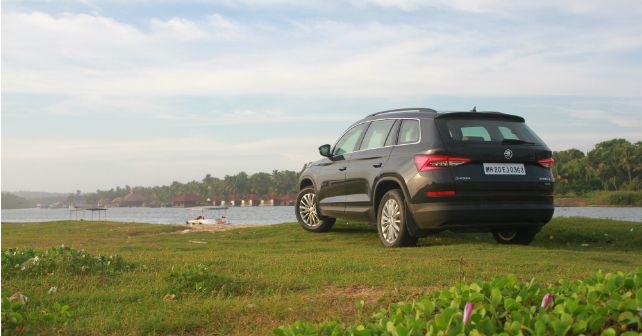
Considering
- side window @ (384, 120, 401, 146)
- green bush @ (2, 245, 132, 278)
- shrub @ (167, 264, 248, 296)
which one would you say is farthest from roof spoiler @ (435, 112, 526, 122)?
green bush @ (2, 245, 132, 278)

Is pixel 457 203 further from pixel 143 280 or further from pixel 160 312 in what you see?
pixel 160 312

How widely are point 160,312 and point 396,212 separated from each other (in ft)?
18.4

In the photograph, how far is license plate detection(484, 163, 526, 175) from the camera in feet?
31.2

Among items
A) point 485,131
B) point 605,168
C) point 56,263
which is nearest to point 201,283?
point 56,263

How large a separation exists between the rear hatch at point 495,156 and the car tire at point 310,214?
4.29 m

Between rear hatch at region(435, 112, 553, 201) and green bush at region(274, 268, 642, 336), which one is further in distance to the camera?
rear hatch at region(435, 112, 553, 201)

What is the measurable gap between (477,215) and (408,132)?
1.72 meters

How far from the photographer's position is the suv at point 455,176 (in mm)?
9414

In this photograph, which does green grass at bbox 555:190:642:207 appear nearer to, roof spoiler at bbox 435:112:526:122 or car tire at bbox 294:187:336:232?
car tire at bbox 294:187:336:232

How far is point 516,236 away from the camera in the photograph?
36.7 ft

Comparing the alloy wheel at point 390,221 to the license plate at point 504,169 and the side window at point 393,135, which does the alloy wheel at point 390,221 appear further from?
the license plate at point 504,169

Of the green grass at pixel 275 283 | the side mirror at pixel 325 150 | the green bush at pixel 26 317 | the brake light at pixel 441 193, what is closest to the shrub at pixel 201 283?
the green grass at pixel 275 283

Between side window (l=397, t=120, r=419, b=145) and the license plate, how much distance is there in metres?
1.15

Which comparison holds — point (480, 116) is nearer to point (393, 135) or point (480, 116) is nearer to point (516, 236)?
point (393, 135)
